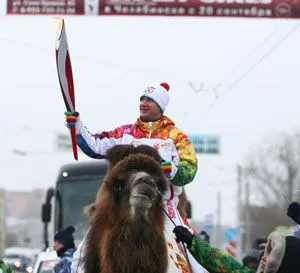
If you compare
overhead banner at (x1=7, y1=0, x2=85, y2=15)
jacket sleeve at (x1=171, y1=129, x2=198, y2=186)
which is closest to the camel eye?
jacket sleeve at (x1=171, y1=129, x2=198, y2=186)

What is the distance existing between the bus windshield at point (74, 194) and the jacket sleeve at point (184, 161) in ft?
52.3

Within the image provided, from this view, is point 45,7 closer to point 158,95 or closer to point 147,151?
point 158,95

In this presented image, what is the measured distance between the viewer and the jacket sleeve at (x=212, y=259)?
749 centimetres

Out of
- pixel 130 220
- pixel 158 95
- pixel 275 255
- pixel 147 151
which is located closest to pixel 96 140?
pixel 158 95

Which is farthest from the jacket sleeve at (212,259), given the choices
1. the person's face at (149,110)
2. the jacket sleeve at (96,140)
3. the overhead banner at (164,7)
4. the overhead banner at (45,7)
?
the overhead banner at (45,7)

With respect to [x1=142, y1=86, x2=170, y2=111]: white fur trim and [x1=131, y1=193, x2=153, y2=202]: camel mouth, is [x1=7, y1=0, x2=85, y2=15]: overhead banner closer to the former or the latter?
[x1=142, y1=86, x2=170, y2=111]: white fur trim

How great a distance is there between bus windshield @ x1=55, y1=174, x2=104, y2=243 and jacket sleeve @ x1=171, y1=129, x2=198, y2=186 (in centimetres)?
1594

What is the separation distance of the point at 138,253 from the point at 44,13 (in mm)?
14610

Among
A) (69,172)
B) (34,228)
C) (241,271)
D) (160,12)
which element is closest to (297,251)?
(241,271)

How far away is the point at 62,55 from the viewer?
26.0 feet

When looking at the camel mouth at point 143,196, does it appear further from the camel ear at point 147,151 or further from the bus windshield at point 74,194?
the bus windshield at point 74,194

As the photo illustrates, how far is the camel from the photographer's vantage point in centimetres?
711

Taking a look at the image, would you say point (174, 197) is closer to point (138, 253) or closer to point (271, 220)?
point (138, 253)

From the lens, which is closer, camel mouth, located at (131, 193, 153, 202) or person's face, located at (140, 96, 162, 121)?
camel mouth, located at (131, 193, 153, 202)
